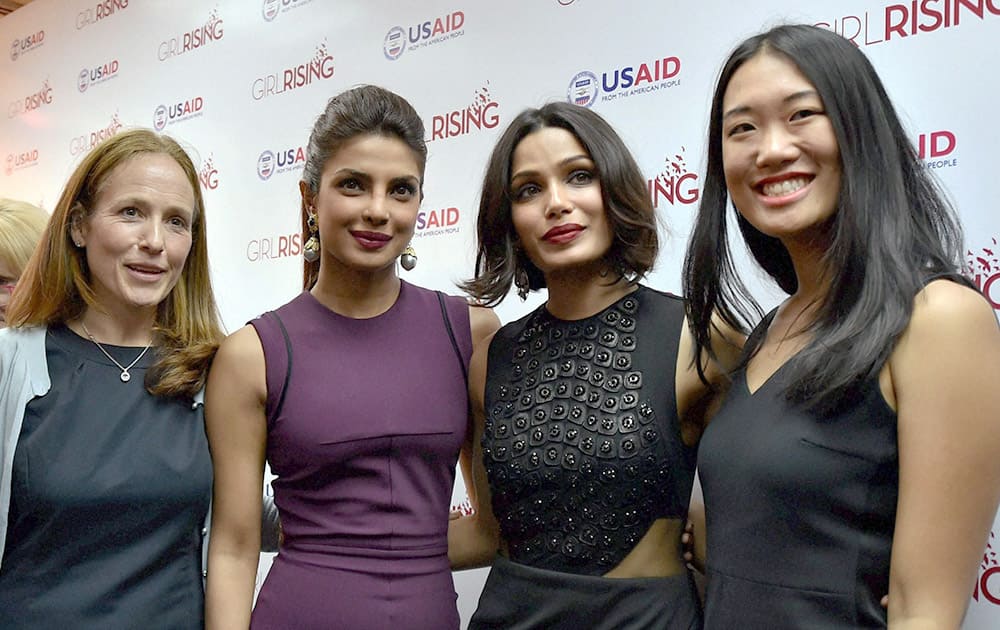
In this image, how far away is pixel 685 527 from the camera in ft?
5.07

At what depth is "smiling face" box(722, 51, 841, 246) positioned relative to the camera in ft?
4.05

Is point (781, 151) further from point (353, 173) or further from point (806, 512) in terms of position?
point (353, 173)

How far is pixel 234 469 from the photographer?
1.64m

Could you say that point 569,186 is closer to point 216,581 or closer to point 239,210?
point 216,581

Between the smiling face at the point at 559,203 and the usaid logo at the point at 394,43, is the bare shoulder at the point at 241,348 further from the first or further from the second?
the usaid logo at the point at 394,43

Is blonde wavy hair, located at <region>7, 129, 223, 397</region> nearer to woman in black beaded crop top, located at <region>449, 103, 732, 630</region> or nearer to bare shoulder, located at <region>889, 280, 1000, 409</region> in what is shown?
woman in black beaded crop top, located at <region>449, 103, 732, 630</region>

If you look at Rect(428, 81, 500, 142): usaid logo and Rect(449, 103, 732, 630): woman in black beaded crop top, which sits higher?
Rect(428, 81, 500, 142): usaid logo

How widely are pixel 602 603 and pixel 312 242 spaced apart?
87 centimetres

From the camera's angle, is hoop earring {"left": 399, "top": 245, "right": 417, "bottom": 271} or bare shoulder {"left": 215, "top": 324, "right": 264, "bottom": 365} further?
hoop earring {"left": 399, "top": 245, "right": 417, "bottom": 271}

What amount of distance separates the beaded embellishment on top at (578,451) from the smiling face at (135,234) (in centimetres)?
66

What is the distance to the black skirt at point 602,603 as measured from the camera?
1.43m

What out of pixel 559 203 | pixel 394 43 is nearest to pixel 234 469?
pixel 559 203

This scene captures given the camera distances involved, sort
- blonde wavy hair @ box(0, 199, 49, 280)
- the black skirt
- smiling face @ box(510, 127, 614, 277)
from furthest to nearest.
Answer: blonde wavy hair @ box(0, 199, 49, 280) → smiling face @ box(510, 127, 614, 277) → the black skirt

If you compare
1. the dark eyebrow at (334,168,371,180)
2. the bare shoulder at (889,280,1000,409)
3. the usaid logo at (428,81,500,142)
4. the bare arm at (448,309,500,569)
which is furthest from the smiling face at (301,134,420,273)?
the bare shoulder at (889,280,1000,409)
